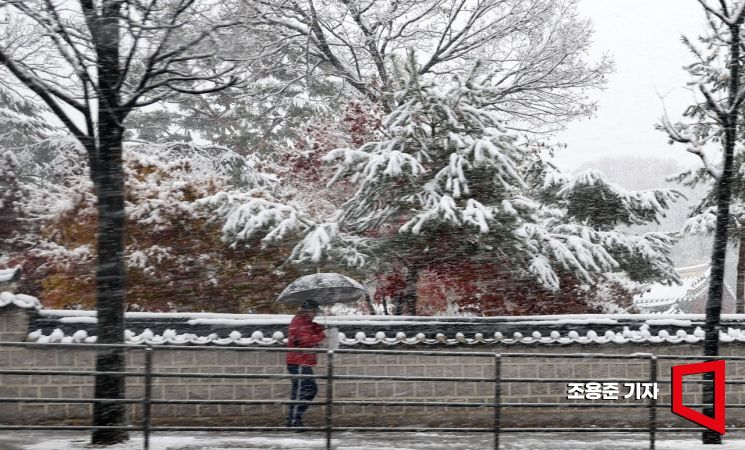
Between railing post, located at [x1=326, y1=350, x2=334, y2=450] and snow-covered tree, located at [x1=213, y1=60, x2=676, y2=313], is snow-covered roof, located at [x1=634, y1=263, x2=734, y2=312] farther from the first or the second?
railing post, located at [x1=326, y1=350, x2=334, y2=450]

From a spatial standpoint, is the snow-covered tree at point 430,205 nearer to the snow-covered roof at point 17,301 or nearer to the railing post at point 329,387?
the snow-covered roof at point 17,301

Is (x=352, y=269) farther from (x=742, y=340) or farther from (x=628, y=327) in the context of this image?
(x=742, y=340)

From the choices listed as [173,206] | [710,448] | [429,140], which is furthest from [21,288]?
[710,448]

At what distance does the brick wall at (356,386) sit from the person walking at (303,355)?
0.69 meters

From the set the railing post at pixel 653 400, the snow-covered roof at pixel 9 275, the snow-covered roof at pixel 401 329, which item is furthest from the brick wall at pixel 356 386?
the railing post at pixel 653 400

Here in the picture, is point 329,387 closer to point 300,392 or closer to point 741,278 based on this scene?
point 300,392

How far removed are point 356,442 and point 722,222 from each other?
4.82 metres

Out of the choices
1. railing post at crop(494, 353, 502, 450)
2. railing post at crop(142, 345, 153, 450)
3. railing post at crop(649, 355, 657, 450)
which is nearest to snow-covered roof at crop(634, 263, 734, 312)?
railing post at crop(649, 355, 657, 450)

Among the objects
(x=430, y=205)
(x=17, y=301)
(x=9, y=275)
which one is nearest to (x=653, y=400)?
(x=430, y=205)

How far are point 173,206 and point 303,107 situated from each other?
11352 mm

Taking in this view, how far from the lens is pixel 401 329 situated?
1111cm

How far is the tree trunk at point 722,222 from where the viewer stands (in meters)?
8.36

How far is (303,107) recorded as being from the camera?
934 inches

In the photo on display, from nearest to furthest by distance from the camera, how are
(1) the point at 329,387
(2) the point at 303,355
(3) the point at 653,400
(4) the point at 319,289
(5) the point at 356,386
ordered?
(1) the point at 329,387, (3) the point at 653,400, (2) the point at 303,355, (4) the point at 319,289, (5) the point at 356,386
